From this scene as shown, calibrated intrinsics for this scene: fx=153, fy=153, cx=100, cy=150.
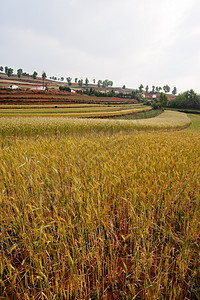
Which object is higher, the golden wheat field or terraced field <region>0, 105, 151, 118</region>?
terraced field <region>0, 105, 151, 118</region>

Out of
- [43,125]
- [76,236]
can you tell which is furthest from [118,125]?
[76,236]

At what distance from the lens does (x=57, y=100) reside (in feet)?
141

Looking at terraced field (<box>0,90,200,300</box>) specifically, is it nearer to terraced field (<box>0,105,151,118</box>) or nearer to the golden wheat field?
the golden wheat field

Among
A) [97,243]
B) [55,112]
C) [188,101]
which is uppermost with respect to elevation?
[188,101]

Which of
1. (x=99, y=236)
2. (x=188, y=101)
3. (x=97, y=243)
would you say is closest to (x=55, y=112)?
(x=97, y=243)

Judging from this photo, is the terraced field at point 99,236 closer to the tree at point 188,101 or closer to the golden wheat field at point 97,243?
the golden wheat field at point 97,243

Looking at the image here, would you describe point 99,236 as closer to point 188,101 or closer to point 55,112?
point 55,112

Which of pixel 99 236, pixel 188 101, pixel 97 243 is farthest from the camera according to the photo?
pixel 188 101

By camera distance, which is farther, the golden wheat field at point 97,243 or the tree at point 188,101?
the tree at point 188,101

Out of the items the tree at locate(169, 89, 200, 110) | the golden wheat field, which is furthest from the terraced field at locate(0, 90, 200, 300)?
the tree at locate(169, 89, 200, 110)

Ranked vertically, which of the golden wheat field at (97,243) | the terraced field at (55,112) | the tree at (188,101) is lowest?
the golden wheat field at (97,243)

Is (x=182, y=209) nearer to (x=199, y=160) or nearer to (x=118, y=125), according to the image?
(x=199, y=160)

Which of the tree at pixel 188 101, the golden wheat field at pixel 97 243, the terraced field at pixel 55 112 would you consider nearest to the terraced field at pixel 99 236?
the golden wheat field at pixel 97 243

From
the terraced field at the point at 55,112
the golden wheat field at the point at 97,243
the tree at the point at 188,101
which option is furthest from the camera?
the tree at the point at 188,101
